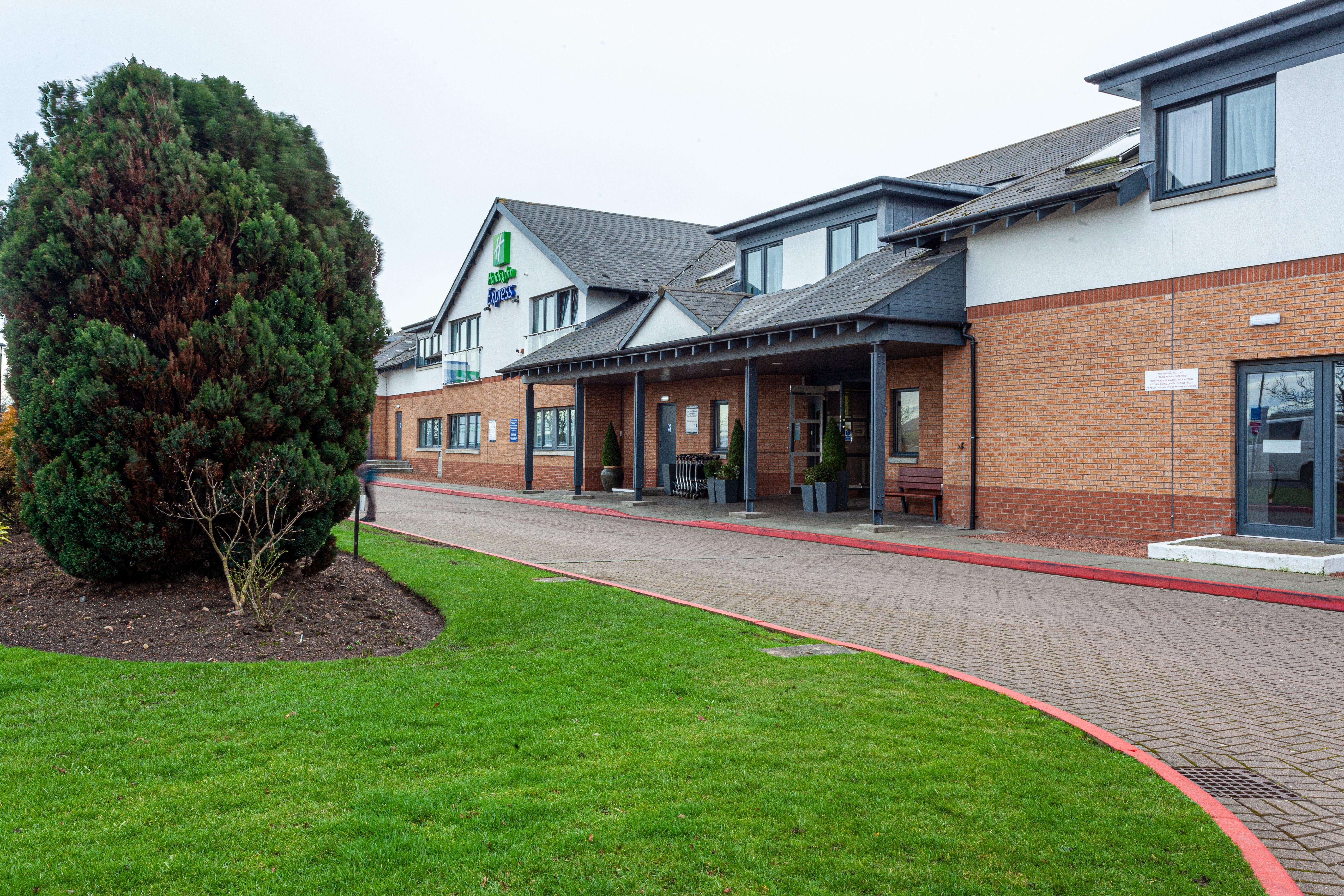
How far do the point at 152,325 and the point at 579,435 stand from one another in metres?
19.5

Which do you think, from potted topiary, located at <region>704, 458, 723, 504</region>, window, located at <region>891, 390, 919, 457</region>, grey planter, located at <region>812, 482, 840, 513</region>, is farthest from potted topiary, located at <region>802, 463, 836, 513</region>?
potted topiary, located at <region>704, 458, 723, 504</region>

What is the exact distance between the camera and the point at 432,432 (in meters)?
42.1

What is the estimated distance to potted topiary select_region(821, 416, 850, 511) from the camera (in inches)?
843

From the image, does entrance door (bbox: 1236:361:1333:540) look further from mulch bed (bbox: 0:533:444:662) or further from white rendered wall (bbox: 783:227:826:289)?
mulch bed (bbox: 0:533:444:662)

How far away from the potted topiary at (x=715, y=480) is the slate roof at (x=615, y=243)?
7.71 m

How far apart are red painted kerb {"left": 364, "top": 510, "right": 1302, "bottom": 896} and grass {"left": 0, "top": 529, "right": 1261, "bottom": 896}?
0.08m

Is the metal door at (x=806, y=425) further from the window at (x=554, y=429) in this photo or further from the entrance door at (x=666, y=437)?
the window at (x=554, y=429)

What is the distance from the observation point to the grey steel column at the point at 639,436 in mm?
24422

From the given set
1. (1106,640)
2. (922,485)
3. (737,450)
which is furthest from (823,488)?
(1106,640)

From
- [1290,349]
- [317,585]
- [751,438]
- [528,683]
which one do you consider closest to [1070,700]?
[528,683]

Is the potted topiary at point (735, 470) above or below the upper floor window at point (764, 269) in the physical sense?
below

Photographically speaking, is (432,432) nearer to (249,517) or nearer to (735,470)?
(735,470)

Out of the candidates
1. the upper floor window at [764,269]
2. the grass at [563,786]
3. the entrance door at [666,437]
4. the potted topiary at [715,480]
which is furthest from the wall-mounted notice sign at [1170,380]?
the entrance door at [666,437]

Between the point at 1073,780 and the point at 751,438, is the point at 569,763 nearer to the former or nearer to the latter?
the point at 1073,780
